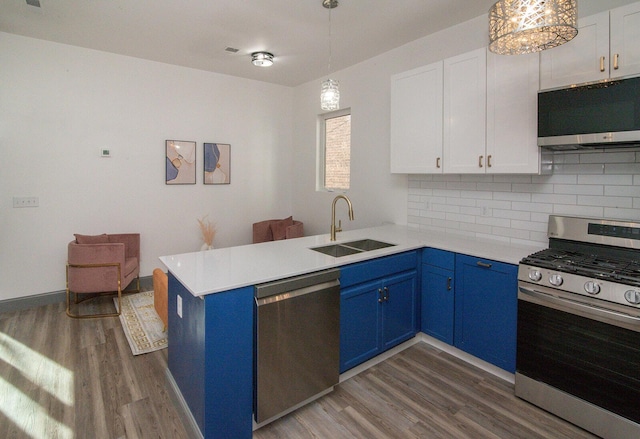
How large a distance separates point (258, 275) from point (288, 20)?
2.44 metres

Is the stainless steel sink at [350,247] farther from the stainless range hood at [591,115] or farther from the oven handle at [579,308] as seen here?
the stainless range hood at [591,115]

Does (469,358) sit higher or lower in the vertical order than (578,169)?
lower

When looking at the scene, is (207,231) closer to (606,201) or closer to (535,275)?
(535,275)

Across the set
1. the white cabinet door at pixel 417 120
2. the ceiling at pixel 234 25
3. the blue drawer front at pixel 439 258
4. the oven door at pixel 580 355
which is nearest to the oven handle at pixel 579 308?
the oven door at pixel 580 355

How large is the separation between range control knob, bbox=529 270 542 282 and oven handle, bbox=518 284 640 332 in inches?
2.4

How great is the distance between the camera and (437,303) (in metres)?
2.86

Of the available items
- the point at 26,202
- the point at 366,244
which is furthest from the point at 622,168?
the point at 26,202

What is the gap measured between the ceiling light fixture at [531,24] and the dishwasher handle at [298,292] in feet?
5.28

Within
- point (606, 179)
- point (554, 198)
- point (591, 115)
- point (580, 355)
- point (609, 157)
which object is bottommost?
point (580, 355)

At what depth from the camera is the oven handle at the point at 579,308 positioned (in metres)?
1.79

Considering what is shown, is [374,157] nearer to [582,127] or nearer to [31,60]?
[582,127]

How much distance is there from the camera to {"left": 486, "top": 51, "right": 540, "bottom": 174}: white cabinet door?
7.92 feet

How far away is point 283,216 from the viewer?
5598mm

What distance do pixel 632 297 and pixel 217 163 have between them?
4.47m
